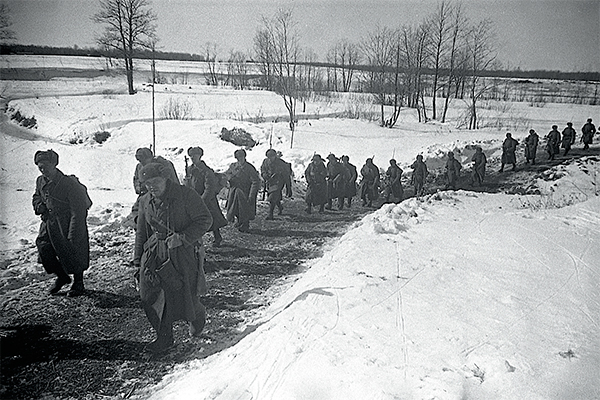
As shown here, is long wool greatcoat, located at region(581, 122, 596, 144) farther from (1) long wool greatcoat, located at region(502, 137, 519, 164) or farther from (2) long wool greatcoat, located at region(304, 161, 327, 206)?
(2) long wool greatcoat, located at region(304, 161, 327, 206)

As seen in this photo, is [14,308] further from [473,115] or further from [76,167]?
[473,115]

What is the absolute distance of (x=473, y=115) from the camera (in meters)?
30.9

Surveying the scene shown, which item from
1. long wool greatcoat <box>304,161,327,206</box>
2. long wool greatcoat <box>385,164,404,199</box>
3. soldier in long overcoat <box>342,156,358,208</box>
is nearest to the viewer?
long wool greatcoat <box>304,161,327,206</box>

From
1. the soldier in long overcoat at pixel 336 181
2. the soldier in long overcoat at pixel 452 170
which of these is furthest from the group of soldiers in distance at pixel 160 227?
the soldier in long overcoat at pixel 452 170

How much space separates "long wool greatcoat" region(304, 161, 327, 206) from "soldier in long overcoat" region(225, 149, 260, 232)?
8.67 feet

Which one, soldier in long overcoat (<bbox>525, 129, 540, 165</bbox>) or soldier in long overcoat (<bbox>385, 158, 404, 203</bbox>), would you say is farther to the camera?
soldier in long overcoat (<bbox>525, 129, 540, 165</bbox>)

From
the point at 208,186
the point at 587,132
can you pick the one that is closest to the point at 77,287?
the point at 208,186

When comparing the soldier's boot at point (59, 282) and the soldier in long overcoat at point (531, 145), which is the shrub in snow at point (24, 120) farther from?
the soldier in long overcoat at point (531, 145)

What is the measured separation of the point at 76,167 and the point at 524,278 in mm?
14354

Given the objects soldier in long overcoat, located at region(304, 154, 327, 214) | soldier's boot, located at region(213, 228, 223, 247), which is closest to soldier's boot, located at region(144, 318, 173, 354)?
soldier's boot, located at region(213, 228, 223, 247)

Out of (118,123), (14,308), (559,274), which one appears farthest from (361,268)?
(118,123)

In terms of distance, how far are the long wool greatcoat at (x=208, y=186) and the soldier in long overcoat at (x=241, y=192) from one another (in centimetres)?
112

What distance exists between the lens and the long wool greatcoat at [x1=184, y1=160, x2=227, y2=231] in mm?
8211

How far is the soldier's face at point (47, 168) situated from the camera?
18.4 feet
